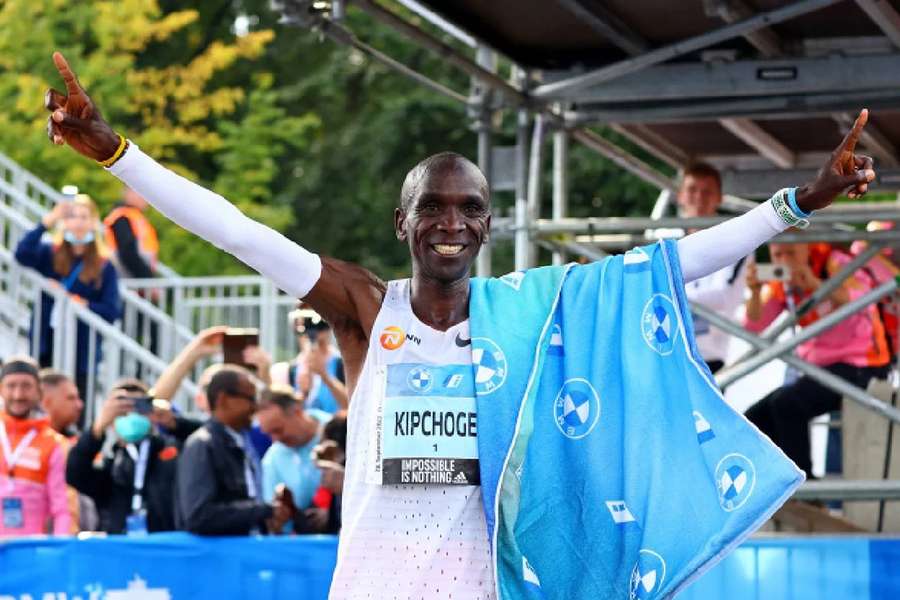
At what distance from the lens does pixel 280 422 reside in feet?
31.0

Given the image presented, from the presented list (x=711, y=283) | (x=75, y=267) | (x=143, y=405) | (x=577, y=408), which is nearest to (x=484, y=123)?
(x=711, y=283)

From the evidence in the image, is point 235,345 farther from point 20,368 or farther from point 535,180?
point 535,180

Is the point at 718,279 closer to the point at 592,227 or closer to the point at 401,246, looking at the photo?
the point at 592,227

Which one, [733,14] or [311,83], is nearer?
[733,14]

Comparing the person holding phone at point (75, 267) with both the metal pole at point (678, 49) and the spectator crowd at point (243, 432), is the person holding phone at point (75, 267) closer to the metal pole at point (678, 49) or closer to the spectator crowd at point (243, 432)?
the spectator crowd at point (243, 432)

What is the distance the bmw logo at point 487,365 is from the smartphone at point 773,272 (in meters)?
4.34

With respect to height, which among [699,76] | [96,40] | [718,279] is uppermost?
[96,40]

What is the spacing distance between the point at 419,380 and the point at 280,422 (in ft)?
14.9

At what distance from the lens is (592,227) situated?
8281 millimetres

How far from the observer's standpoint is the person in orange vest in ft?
44.8

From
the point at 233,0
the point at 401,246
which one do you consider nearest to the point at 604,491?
the point at 401,246

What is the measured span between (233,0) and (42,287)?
1545 cm

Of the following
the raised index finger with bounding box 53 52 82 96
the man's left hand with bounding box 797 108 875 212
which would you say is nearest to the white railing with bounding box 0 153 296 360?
the raised index finger with bounding box 53 52 82 96

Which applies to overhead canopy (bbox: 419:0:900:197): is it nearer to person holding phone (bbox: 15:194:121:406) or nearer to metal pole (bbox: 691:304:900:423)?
metal pole (bbox: 691:304:900:423)
